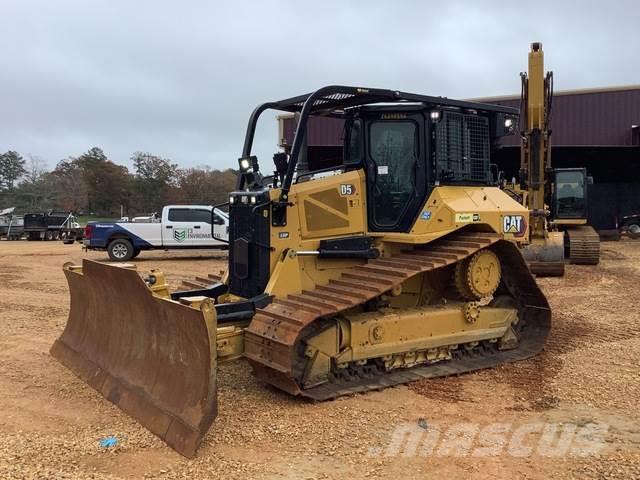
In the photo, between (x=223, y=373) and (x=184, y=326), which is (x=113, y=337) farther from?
(x=184, y=326)

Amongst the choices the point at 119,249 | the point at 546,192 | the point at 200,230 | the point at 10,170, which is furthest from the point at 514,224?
the point at 10,170

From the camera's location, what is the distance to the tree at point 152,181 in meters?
59.0

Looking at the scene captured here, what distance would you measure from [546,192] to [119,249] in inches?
498

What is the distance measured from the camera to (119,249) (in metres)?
17.6

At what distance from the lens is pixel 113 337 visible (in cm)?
578

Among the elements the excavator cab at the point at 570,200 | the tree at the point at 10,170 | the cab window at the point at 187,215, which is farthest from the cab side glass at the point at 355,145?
the tree at the point at 10,170

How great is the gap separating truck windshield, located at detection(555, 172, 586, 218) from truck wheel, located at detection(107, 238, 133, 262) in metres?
12.7

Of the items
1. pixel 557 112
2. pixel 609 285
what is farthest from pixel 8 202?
pixel 609 285

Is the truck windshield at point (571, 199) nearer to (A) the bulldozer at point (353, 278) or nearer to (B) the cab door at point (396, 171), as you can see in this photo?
(A) the bulldozer at point (353, 278)

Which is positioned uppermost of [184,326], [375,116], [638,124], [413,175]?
[638,124]

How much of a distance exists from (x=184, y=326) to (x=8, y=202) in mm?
59978

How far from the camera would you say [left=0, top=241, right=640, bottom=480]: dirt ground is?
3.90m

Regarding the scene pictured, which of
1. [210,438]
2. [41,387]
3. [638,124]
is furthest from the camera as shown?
[638,124]

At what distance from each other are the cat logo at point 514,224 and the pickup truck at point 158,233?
1186 cm
